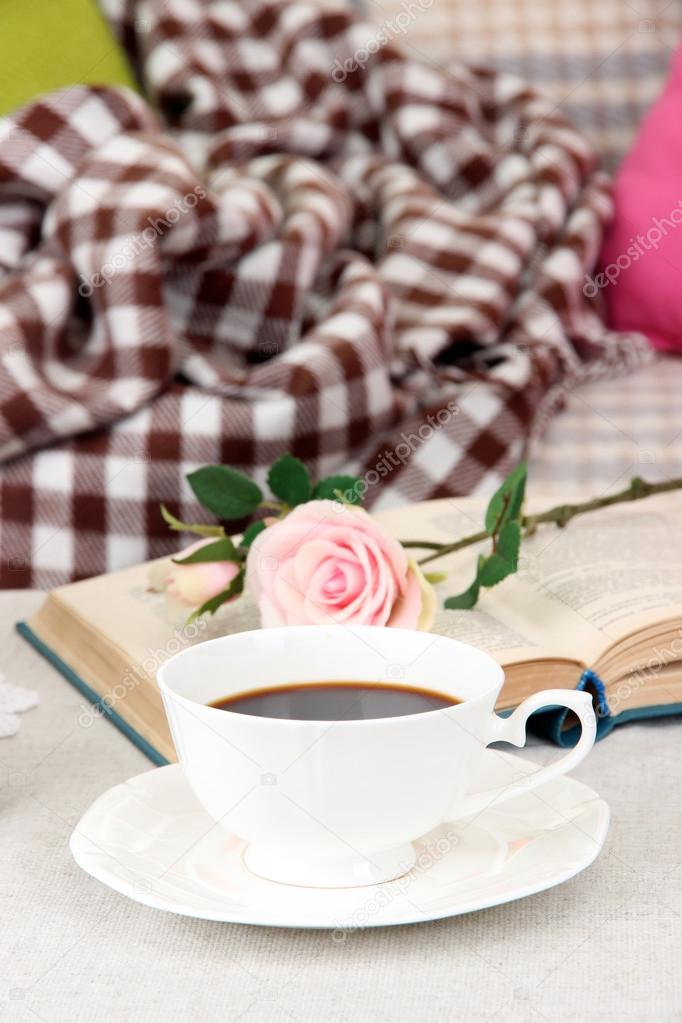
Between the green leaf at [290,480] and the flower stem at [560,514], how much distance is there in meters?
0.08

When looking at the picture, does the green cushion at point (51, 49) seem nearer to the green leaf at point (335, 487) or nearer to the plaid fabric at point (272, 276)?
the plaid fabric at point (272, 276)

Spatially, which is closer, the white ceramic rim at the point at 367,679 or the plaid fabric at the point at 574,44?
the white ceramic rim at the point at 367,679

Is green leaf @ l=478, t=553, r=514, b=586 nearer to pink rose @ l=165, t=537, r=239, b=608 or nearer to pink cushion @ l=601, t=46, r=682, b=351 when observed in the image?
pink rose @ l=165, t=537, r=239, b=608

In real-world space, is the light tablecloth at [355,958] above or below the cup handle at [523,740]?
below

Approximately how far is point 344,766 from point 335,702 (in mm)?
63

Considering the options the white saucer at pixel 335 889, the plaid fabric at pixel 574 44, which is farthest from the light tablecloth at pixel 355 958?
the plaid fabric at pixel 574 44

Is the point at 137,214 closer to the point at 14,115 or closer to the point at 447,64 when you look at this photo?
the point at 14,115

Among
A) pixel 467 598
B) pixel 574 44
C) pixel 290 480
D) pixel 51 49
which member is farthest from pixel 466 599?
pixel 574 44

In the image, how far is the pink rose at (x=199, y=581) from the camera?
67 cm

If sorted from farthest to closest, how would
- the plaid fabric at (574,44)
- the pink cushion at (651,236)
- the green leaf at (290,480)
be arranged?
the plaid fabric at (574,44), the pink cushion at (651,236), the green leaf at (290,480)

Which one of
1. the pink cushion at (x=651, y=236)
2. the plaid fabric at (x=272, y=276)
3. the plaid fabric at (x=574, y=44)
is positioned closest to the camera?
the plaid fabric at (x=272, y=276)

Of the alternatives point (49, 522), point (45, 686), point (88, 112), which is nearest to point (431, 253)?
point (88, 112)

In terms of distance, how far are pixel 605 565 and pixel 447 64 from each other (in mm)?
1009

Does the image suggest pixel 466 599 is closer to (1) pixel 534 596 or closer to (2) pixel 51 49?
(1) pixel 534 596
